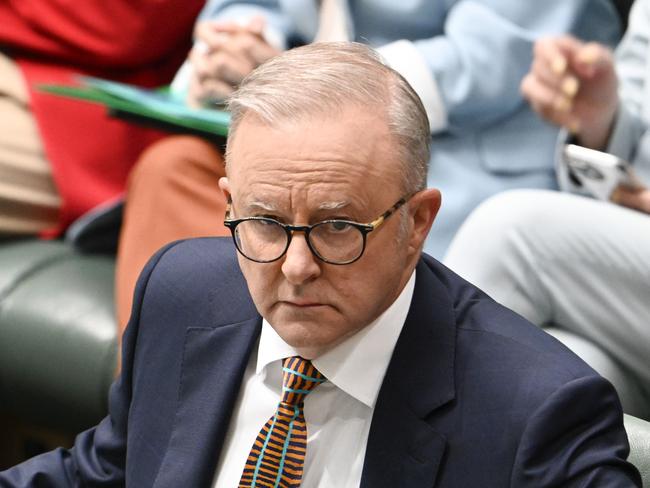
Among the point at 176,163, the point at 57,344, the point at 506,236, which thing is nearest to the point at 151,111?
the point at 176,163

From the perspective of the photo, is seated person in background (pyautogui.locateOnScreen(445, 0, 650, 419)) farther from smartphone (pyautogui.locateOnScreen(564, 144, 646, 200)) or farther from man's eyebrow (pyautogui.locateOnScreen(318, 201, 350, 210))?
man's eyebrow (pyautogui.locateOnScreen(318, 201, 350, 210))

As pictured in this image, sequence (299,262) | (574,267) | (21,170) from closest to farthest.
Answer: (299,262) → (574,267) → (21,170)

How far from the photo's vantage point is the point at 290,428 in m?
0.99

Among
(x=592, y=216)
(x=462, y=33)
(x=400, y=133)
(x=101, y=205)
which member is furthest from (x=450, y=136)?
(x=400, y=133)

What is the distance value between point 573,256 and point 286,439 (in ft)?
1.71

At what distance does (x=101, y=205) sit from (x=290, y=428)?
108cm

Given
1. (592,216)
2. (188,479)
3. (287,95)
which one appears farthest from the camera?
(592,216)

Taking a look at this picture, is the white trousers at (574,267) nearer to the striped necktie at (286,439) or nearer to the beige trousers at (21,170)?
the striped necktie at (286,439)

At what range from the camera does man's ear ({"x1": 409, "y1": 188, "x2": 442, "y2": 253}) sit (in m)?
0.94

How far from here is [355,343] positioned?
0.99m

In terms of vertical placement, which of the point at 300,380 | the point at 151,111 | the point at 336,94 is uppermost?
the point at 336,94

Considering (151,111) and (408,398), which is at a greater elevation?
(408,398)

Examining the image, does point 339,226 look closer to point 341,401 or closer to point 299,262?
point 299,262

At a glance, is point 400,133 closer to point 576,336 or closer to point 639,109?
point 576,336
